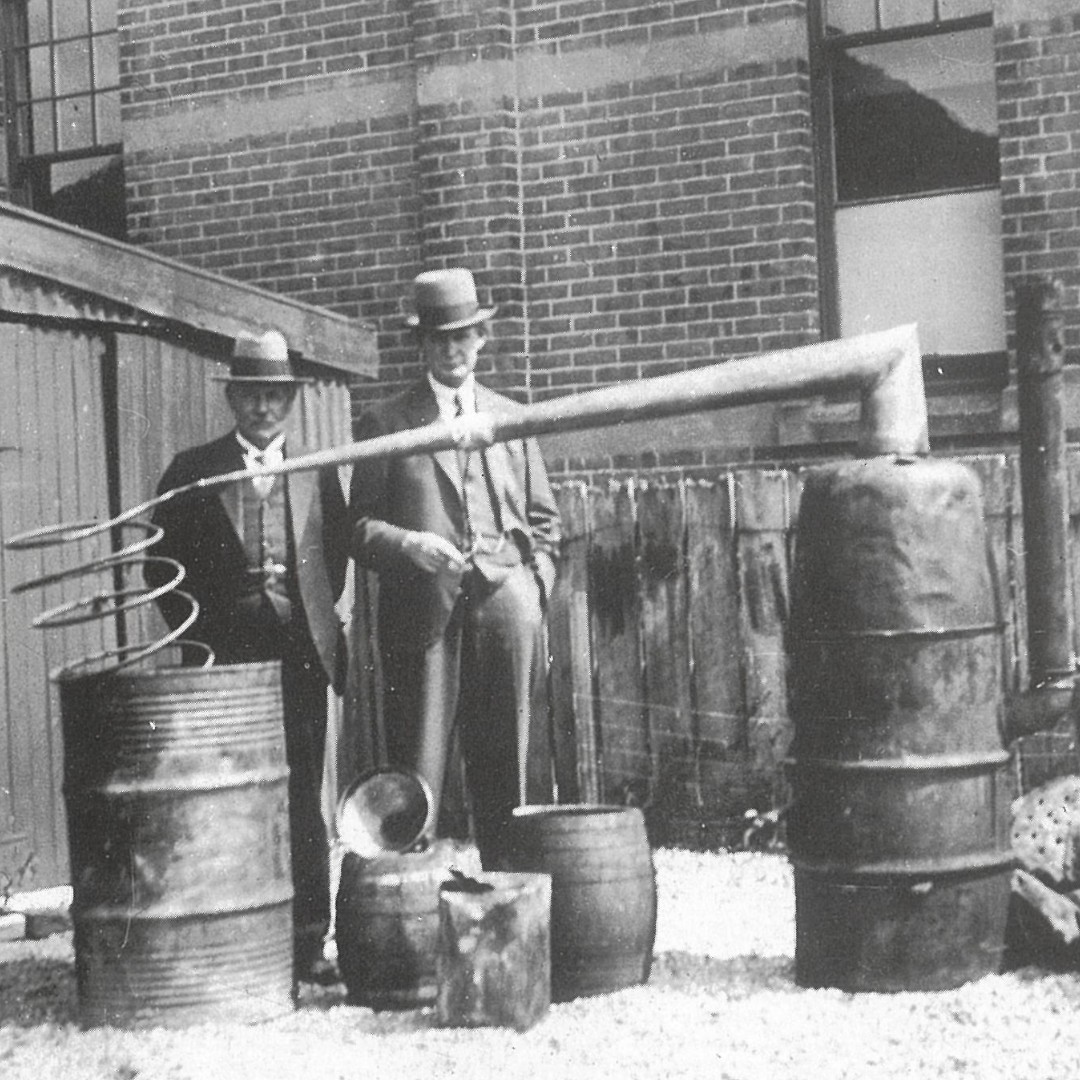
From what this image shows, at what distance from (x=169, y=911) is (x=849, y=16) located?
5968mm

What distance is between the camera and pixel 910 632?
21.1 ft

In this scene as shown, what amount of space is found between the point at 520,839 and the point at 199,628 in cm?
148

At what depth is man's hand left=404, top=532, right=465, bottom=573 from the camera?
22.9 feet

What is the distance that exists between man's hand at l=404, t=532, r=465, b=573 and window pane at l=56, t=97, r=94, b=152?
20.7 feet

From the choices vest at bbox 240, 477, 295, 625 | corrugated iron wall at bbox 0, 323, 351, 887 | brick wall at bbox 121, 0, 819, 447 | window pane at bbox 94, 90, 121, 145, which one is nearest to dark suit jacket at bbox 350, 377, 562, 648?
vest at bbox 240, 477, 295, 625

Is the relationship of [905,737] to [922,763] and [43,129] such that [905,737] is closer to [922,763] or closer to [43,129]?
[922,763]

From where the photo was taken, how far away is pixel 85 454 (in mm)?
9195

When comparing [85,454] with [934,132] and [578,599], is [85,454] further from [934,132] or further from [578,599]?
[934,132]

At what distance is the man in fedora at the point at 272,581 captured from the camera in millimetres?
7117

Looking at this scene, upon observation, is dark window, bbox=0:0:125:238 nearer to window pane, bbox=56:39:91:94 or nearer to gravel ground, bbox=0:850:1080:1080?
window pane, bbox=56:39:91:94

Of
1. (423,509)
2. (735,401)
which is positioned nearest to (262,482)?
(423,509)

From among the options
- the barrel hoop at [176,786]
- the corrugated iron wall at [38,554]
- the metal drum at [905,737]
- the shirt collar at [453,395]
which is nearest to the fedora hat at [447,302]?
the shirt collar at [453,395]

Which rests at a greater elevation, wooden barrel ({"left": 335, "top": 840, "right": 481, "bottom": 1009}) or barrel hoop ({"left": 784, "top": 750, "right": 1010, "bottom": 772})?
barrel hoop ({"left": 784, "top": 750, "right": 1010, "bottom": 772})

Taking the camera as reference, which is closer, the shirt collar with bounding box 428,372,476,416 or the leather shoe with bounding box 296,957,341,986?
the leather shoe with bounding box 296,957,341,986
